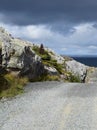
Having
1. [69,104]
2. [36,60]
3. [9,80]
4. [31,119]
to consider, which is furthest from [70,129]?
[36,60]

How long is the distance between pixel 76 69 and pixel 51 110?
33.1 metres

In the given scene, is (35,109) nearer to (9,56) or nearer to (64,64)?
(9,56)

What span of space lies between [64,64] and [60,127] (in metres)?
35.4

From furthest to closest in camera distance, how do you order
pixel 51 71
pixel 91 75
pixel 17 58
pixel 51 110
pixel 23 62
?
1. pixel 91 75
2. pixel 51 71
3. pixel 23 62
4. pixel 17 58
5. pixel 51 110

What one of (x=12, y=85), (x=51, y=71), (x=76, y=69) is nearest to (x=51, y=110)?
(x=12, y=85)

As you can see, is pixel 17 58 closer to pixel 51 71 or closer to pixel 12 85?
pixel 12 85

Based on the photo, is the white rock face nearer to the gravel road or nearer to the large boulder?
the large boulder

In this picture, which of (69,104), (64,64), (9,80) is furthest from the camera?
(64,64)

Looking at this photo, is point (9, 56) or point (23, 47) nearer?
point (9, 56)

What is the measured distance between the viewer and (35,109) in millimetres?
18531

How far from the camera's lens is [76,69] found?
5106 centimetres

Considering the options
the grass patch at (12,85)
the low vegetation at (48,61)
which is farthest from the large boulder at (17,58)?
the low vegetation at (48,61)

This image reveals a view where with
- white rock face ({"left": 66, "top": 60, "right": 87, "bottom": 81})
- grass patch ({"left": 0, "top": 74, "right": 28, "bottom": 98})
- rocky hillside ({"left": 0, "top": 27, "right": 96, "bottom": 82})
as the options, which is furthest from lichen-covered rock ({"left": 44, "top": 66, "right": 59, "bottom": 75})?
grass patch ({"left": 0, "top": 74, "right": 28, "bottom": 98})

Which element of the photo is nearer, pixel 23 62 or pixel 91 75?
pixel 23 62
